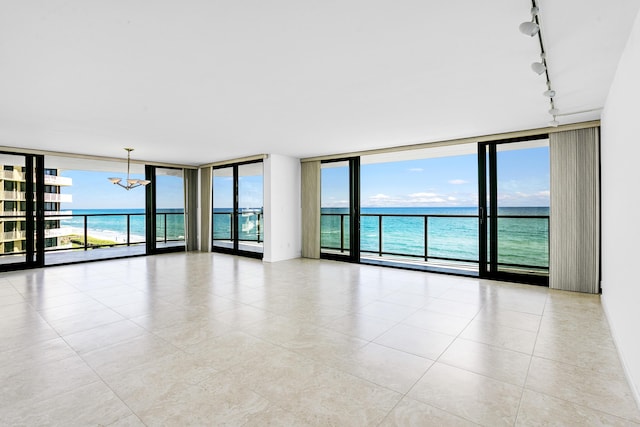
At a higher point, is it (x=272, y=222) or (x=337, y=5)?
(x=337, y=5)

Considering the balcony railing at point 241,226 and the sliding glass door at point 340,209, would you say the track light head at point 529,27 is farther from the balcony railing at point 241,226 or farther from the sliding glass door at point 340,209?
the balcony railing at point 241,226

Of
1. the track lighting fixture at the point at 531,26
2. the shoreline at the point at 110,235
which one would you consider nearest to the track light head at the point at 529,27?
the track lighting fixture at the point at 531,26

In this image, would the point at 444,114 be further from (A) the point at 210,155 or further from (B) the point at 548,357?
(A) the point at 210,155

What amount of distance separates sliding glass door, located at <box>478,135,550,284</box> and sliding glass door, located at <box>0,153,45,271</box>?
26.5 ft

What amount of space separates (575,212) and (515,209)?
0.76 meters

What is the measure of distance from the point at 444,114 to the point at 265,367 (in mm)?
3406

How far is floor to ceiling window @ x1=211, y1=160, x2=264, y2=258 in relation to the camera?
7902 millimetres

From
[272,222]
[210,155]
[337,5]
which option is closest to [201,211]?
[210,155]

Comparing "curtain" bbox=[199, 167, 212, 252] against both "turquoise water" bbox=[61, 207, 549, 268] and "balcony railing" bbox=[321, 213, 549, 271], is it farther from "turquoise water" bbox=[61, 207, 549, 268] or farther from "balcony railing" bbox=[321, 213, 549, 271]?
"balcony railing" bbox=[321, 213, 549, 271]

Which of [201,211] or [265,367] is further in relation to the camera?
[201,211]

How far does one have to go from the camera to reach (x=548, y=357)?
2.54 m

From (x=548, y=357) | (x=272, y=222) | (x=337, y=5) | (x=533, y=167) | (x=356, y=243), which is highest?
(x=337, y=5)

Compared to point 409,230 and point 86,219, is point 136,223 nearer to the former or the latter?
point 86,219

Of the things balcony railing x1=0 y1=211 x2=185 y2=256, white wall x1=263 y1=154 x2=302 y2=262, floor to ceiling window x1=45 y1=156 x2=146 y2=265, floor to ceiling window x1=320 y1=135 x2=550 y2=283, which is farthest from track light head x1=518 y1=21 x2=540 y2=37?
balcony railing x1=0 y1=211 x2=185 y2=256
